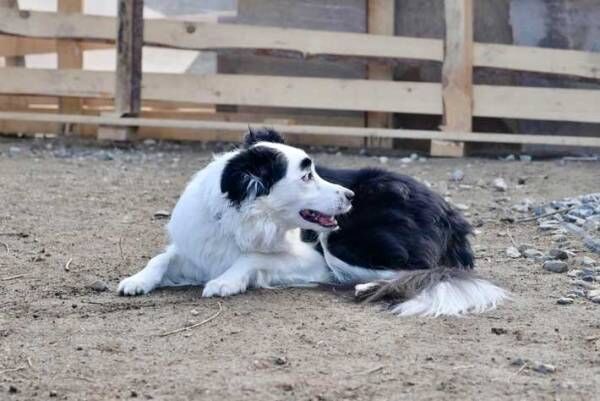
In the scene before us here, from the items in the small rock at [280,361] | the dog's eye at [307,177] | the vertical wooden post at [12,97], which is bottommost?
the small rock at [280,361]

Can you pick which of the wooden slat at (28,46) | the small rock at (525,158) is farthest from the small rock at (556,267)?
the wooden slat at (28,46)

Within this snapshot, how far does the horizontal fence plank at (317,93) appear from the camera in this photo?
9.53 meters

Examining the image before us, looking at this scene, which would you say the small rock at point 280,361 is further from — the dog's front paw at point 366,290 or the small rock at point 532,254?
the small rock at point 532,254

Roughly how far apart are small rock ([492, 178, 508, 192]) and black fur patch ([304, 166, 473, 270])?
286 cm

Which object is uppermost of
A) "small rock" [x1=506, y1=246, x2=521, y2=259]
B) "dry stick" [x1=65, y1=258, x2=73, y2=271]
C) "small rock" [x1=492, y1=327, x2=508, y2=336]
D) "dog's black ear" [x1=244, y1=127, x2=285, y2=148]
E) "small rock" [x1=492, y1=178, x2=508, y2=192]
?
"dog's black ear" [x1=244, y1=127, x2=285, y2=148]

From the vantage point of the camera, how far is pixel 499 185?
7766 millimetres

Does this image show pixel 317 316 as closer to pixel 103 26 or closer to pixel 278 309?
pixel 278 309

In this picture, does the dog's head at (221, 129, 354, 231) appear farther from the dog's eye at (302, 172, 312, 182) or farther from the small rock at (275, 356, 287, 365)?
the small rock at (275, 356, 287, 365)

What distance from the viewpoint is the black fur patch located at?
4707 mm

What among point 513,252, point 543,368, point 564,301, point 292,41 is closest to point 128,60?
point 292,41

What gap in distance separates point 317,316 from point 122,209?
311 centimetres

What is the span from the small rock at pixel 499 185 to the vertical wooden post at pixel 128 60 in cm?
404

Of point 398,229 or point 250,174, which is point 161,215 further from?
point 398,229

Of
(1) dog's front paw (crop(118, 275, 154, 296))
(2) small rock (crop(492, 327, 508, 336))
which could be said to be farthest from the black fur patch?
(1) dog's front paw (crop(118, 275, 154, 296))
